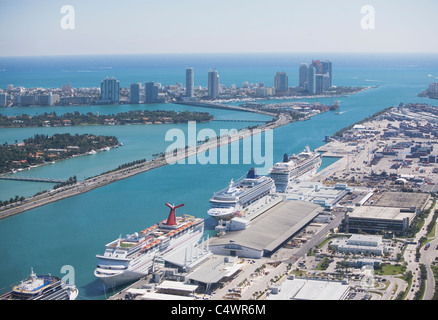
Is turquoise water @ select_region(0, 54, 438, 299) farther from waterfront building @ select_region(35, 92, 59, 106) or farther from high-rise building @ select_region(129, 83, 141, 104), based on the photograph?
high-rise building @ select_region(129, 83, 141, 104)

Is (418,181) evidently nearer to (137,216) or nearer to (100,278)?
(137,216)

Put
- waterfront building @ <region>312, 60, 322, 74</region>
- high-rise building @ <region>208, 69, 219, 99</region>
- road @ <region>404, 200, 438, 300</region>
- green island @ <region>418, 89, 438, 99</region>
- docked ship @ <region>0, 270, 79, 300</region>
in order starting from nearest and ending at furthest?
docked ship @ <region>0, 270, 79, 300</region>, road @ <region>404, 200, 438, 300</region>, green island @ <region>418, 89, 438, 99</region>, high-rise building @ <region>208, 69, 219, 99</region>, waterfront building @ <region>312, 60, 322, 74</region>

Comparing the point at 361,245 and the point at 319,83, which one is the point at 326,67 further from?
the point at 361,245

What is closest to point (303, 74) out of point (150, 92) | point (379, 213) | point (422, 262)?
point (150, 92)

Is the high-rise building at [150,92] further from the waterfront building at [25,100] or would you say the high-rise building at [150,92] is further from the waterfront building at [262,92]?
the waterfront building at [262,92]

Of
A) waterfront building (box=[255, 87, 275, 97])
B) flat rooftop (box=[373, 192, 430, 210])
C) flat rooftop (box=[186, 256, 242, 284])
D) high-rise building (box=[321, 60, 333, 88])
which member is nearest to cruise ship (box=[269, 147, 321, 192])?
flat rooftop (box=[373, 192, 430, 210])

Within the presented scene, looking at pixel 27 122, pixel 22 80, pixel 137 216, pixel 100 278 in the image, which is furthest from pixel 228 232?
pixel 22 80
